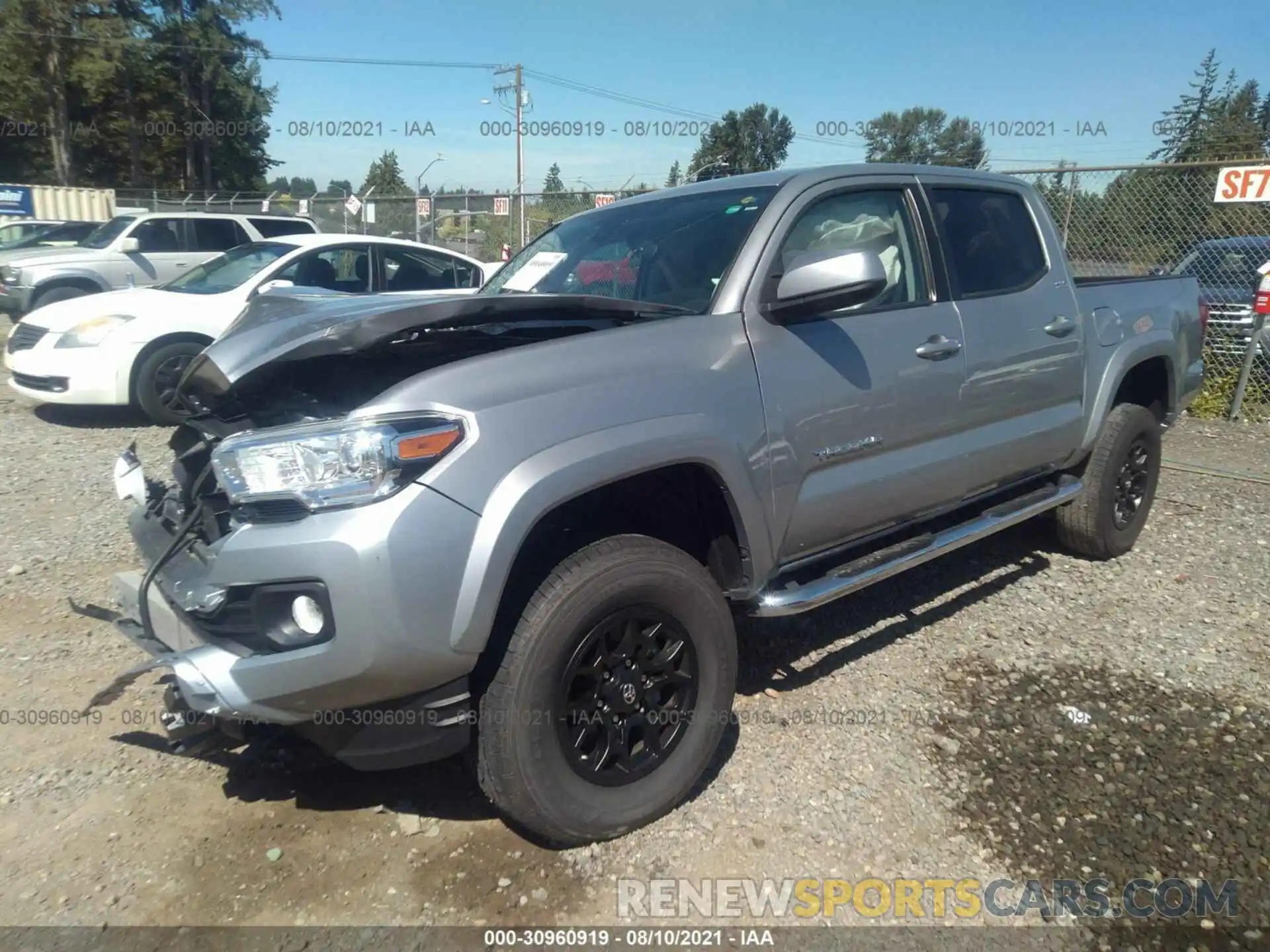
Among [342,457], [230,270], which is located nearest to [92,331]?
[230,270]

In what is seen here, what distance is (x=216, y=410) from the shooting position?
2652 mm

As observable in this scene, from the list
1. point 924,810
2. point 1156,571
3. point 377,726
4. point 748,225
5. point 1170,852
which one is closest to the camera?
point 377,726

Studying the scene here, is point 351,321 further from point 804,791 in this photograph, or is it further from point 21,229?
point 21,229

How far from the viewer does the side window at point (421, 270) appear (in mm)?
8727

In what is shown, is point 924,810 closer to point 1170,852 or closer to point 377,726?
point 1170,852

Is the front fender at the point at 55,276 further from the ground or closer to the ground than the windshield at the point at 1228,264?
closer to the ground

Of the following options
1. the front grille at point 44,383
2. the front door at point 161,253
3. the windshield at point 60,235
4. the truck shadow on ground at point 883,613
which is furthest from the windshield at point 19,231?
the truck shadow on ground at point 883,613

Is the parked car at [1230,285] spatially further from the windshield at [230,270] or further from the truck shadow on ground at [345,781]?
the windshield at [230,270]

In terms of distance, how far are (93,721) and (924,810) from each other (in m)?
2.87

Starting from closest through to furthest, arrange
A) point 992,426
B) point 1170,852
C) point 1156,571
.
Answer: point 1170,852
point 992,426
point 1156,571

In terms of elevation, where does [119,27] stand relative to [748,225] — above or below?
above

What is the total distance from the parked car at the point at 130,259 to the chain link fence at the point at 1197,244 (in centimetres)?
1016

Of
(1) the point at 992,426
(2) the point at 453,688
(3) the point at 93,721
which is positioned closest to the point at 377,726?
(2) the point at 453,688

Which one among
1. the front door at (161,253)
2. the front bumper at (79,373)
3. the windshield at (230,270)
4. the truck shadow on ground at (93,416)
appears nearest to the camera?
the front bumper at (79,373)
